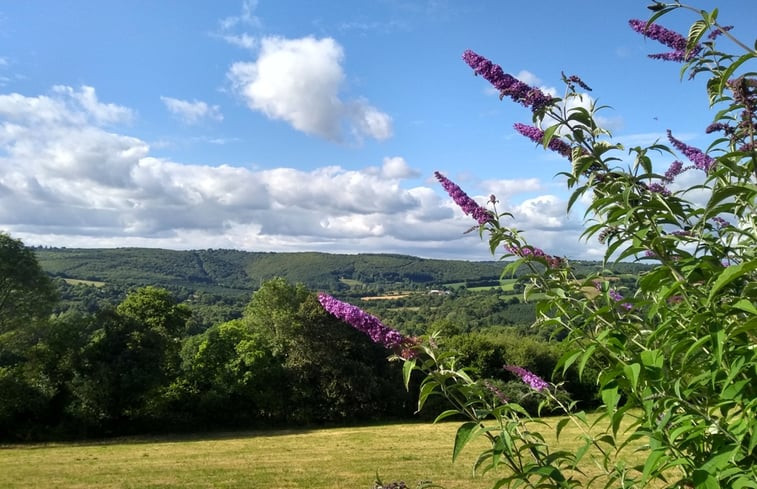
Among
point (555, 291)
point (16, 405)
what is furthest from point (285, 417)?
point (555, 291)

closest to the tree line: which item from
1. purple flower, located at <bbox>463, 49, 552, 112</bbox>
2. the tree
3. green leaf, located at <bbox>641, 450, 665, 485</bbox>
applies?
the tree

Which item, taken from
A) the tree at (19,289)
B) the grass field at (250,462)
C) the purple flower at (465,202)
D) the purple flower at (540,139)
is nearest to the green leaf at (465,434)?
the purple flower at (465,202)

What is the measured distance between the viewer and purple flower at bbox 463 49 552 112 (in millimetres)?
2043

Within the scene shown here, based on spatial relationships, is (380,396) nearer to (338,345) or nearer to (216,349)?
(338,345)

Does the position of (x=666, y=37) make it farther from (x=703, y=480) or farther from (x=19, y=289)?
(x=19, y=289)

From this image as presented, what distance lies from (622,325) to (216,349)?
29389 mm

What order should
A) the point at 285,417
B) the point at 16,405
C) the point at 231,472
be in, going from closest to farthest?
1. the point at 231,472
2. the point at 16,405
3. the point at 285,417

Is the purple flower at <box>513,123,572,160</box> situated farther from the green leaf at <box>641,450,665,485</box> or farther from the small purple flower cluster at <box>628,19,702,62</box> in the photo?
the green leaf at <box>641,450,665,485</box>

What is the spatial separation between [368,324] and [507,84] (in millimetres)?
1083

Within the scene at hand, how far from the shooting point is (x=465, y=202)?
2.32m

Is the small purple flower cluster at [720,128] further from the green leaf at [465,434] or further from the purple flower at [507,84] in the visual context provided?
the green leaf at [465,434]

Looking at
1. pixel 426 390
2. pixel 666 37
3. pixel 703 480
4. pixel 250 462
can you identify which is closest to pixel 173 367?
pixel 250 462

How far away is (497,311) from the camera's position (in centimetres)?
6831

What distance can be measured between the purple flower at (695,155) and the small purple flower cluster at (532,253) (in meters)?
0.76
